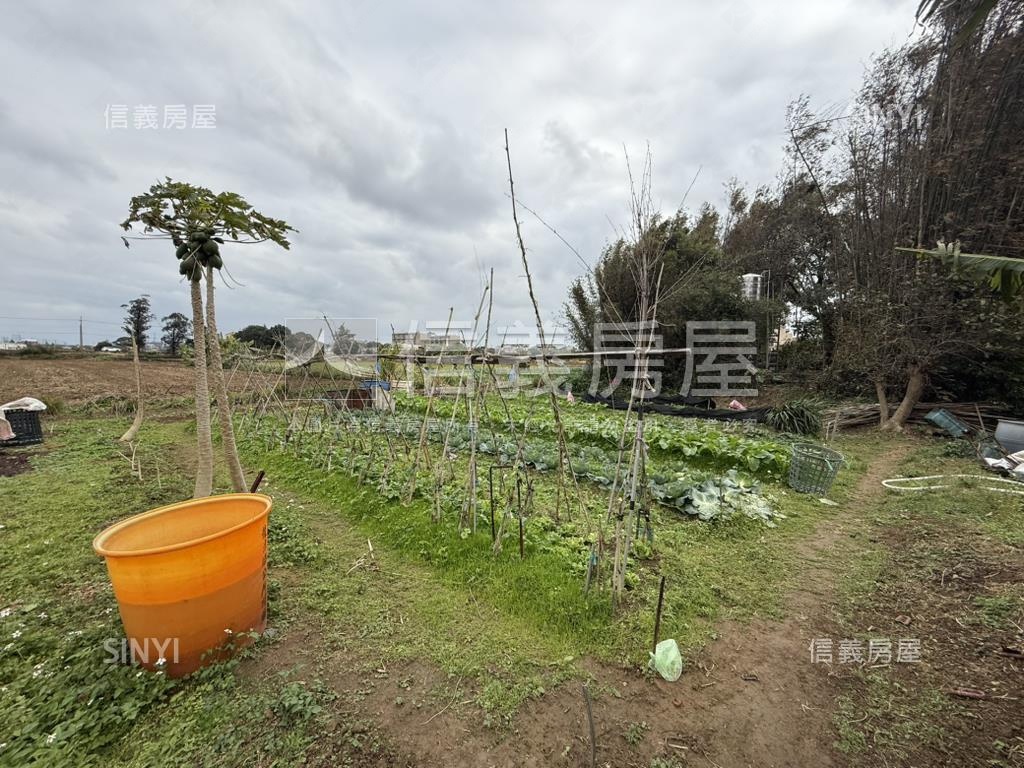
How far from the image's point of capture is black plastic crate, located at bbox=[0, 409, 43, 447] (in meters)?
7.16

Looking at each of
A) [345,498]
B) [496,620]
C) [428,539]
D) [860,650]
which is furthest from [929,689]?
[345,498]

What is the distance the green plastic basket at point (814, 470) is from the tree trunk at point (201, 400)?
707cm

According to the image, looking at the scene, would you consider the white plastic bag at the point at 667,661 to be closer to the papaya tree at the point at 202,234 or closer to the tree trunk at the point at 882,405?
the papaya tree at the point at 202,234

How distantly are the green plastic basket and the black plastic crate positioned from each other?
13.6 metres

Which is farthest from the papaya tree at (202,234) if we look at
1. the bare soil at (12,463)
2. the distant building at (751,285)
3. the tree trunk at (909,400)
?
the distant building at (751,285)

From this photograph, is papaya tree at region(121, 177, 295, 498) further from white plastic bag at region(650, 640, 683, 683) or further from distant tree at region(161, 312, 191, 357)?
distant tree at region(161, 312, 191, 357)

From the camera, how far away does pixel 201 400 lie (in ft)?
11.0

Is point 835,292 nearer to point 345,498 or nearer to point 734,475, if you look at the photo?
point 734,475

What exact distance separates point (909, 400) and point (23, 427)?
1865 centimetres

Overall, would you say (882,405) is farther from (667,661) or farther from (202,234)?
(202,234)

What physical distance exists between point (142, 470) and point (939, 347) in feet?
49.2

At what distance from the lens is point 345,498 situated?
4.76 m

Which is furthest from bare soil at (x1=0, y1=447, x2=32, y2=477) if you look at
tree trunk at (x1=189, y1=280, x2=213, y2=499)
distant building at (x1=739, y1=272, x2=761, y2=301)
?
distant building at (x1=739, y1=272, x2=761, y2=301)

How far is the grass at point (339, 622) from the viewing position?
177 cm
